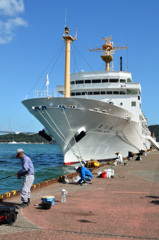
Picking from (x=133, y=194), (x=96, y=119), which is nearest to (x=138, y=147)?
(x=96, y=119)

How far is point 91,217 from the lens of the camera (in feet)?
20.0

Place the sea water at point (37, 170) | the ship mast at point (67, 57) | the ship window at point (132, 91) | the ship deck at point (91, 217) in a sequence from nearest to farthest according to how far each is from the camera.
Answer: the ship deck at point (91, 217) < the sea water at point (37, 170) < the ship mast at point (67, 57) < the ship window at point (132, 91)

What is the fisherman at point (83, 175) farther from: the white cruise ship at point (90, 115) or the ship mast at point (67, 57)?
the ship mast at point (67, 57)

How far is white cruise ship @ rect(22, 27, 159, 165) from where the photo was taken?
20.3 metres

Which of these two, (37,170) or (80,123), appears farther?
(37,170)

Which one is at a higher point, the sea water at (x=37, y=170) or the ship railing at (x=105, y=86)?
the ship railing at (x=105, y=86)

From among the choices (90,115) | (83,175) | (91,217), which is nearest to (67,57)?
(90,115)

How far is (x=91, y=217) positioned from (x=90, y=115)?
14.8m

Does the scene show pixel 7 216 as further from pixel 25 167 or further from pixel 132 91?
pixel 132 91

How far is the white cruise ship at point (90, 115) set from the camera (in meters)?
20.3

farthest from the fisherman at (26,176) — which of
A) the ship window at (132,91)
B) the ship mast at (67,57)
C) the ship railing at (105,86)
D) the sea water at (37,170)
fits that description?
the ship window at (132,91)

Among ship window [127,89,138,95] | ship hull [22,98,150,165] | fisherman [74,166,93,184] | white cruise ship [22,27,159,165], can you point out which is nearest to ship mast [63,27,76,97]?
white cruise ship [22,27,159,165]

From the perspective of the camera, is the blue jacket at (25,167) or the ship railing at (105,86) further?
the ship railing at (105,86)

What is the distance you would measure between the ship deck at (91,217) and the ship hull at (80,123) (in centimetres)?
983
